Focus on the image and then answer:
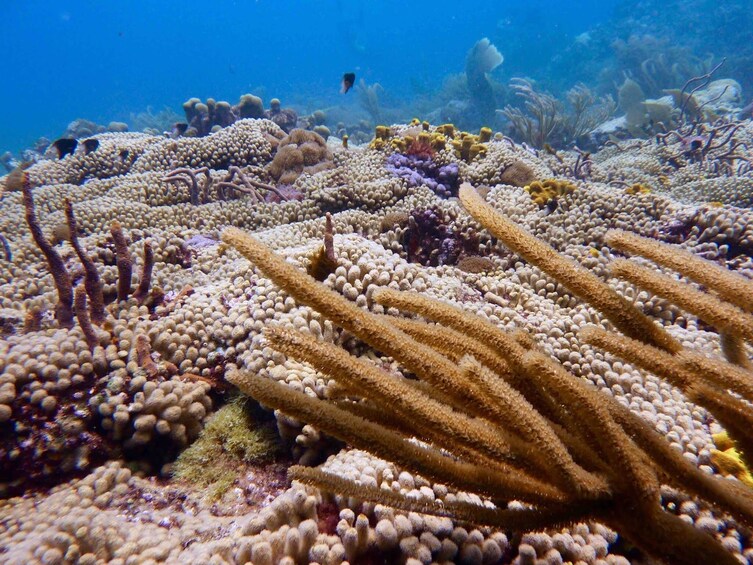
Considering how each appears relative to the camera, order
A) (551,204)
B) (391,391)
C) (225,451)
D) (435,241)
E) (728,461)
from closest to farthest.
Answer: (391,391)
(728,461)
(225,451)
(435,241)
(551,204)

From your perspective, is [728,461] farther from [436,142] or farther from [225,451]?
[436,142]

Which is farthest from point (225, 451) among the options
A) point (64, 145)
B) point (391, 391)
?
point (64, 145)

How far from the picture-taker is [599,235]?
485 centimetres

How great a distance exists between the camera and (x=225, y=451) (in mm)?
2609

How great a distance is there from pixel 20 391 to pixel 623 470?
10.7ft

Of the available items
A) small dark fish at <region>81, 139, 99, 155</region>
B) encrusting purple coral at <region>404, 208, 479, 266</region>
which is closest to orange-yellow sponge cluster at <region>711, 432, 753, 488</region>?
encrusting purple coral at <region>404, 208, 479, 266</region>

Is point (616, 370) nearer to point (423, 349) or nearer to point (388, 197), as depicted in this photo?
point (423, 349)

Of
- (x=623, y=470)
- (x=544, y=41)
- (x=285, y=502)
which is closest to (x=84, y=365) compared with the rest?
(x=285, y=502)

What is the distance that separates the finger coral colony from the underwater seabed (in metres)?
0.01

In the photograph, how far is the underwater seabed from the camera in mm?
1369

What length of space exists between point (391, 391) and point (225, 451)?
177 centimetres

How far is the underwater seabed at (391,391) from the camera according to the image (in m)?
1.37

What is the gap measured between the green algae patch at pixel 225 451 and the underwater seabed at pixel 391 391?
1 centimetres

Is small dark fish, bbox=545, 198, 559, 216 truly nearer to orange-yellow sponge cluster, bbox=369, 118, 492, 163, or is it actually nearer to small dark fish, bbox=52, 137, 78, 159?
orange-yellow sponge cluster, bbox=369, 118, 492, 163
